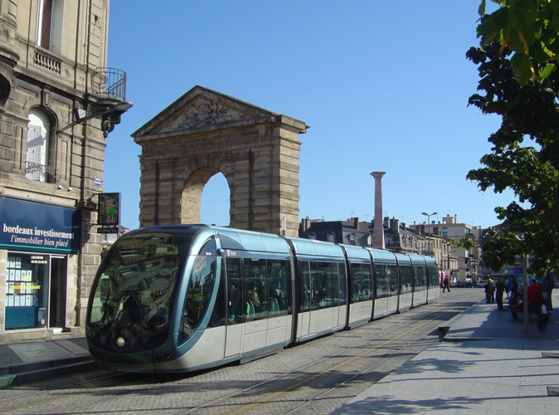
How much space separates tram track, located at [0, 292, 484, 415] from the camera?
345 inches

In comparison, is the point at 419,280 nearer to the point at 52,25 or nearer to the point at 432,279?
the point at 432,279

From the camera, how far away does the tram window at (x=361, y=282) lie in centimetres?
2011

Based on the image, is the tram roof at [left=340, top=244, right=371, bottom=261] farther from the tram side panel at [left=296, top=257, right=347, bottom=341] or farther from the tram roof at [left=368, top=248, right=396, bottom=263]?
the tram side panel at [left=296, top=257, right=347, bottom=341]

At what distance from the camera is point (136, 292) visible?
1080cm

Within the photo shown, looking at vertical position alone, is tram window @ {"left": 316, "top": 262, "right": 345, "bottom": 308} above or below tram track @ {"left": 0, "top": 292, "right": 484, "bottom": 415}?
above

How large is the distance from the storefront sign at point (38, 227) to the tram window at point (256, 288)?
7.13 metres

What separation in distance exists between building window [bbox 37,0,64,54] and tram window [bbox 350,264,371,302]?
1160cm

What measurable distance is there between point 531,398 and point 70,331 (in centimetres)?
1342

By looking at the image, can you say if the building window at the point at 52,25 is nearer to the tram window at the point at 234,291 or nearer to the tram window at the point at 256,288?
the tram window at the point at 256,288

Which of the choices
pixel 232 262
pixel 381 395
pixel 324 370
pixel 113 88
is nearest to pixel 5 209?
pixel 113 88

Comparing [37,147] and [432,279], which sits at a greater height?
[37,147]

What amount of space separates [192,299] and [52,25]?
1196 centimetres

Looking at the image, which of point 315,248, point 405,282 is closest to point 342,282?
point 315,248

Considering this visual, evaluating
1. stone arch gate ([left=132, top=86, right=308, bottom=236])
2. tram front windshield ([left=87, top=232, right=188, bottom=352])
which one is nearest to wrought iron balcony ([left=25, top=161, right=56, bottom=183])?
tram front windshield ([left=87, top=232, right=188, bottom=352])
